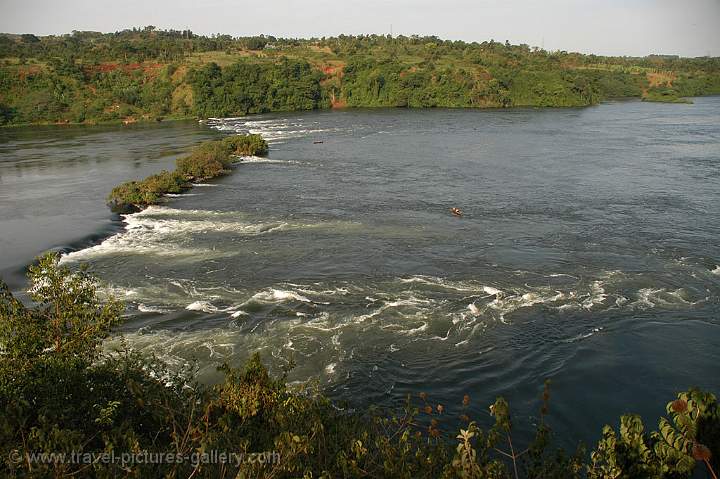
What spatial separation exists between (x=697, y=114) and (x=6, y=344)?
304 feet

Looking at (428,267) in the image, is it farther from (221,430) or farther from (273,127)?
(273,127)

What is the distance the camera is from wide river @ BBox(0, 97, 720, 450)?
1766 cm

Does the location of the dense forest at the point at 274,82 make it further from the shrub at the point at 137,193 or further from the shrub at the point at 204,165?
the shrub at the point at 137,193

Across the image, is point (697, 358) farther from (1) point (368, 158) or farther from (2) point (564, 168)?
(1) point (368, 158)

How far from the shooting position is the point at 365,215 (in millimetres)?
→ 33625

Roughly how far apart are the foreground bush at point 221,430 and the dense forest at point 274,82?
85926 mm

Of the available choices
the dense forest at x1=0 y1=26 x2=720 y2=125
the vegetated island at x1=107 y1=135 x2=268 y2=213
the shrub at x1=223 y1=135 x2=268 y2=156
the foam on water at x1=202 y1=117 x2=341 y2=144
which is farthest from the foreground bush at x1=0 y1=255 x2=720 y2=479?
the dense forest at x1=0 y1=26 x2=720 y2=125

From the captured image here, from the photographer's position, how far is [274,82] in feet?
341

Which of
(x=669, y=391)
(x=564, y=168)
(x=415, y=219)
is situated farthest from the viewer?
(x=564, y=168)

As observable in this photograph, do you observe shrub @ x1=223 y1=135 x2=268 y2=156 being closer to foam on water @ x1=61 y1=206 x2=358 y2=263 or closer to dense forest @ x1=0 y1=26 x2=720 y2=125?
foam on water @ x1=61 y1=206 x2=358 y2=263

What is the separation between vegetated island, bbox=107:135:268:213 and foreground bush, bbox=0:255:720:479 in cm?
2504

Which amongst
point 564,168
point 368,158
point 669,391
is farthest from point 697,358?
point 368,158

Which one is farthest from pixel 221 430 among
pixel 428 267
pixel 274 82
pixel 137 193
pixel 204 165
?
pixel 274 82

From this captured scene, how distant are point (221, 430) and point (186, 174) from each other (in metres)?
35.9
